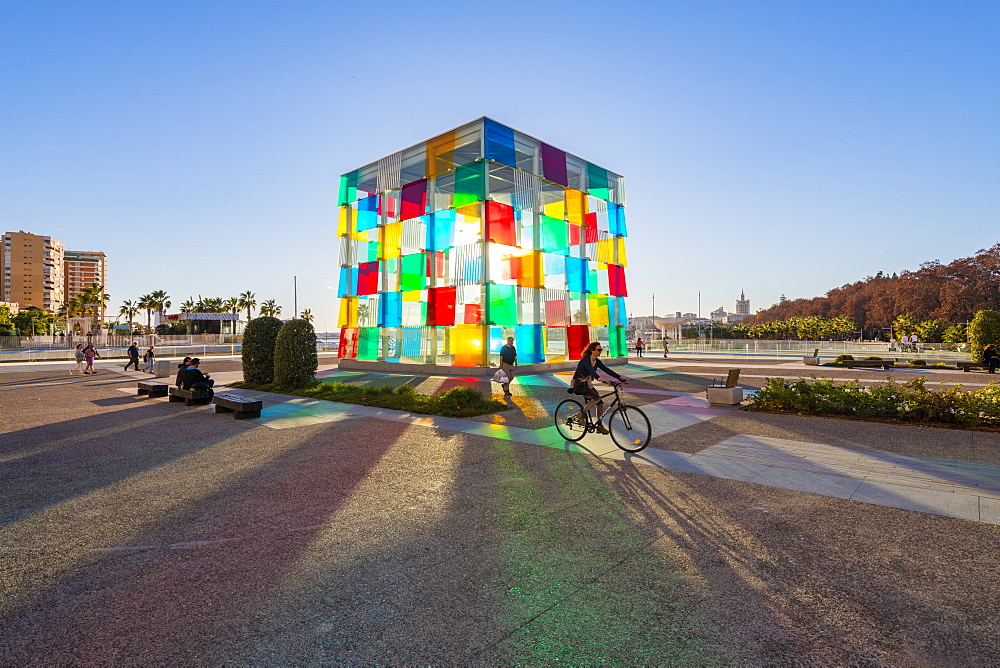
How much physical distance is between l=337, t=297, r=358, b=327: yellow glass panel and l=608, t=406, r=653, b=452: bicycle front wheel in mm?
26059

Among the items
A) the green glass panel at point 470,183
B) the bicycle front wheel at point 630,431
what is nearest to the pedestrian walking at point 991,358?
the green glass panel at point 470,183

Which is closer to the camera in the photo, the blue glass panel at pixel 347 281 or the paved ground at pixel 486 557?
the paved ground at pixel 486 557

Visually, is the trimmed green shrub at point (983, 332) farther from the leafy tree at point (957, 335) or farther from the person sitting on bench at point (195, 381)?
the person sitting on bench at point (195, 381)

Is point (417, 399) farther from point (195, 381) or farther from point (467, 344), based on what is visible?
point (467, 344)

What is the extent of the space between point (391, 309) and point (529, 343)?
912 centimetres

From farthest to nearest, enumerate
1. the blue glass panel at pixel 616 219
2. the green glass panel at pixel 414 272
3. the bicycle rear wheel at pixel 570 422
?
the blue glass panel at pixel 616 219, the green glass panel at pixel 414 272, the bicycle rear wheel at pixel 570 422

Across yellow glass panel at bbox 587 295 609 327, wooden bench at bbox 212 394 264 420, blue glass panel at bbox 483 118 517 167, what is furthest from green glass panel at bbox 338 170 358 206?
wooden bench at bbox 212 394 264 420

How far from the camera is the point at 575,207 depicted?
29594 mm

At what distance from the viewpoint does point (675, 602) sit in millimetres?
3785

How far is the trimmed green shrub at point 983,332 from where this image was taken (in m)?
27.0

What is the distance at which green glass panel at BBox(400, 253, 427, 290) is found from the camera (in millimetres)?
28250

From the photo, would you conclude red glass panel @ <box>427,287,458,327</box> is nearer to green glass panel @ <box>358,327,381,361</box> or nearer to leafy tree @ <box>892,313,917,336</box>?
green glass panel @ <box>358,327,381,361</box>

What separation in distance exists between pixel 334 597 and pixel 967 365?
35.2m

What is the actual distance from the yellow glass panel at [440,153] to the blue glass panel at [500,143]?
2.34 metres
